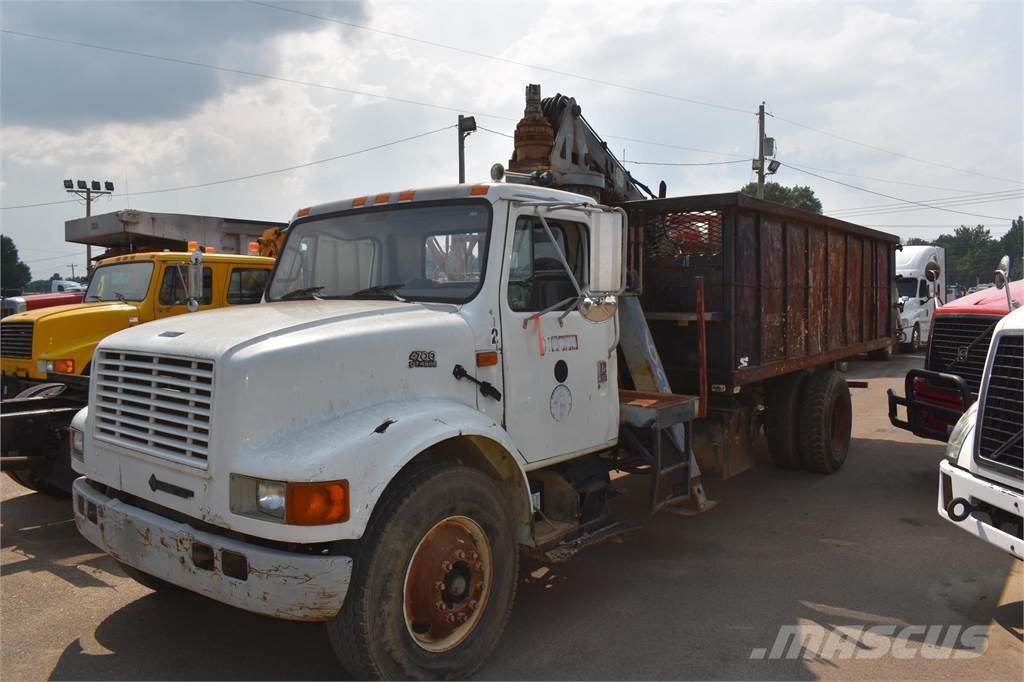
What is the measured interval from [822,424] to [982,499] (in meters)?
3.57

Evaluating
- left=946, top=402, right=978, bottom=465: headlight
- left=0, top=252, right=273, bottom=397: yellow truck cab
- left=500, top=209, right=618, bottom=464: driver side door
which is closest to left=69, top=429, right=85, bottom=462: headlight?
left=500, top=209, right=618, bottom=464: driver side door

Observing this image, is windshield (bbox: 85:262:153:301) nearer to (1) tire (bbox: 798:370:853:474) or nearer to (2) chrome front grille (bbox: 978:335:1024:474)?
(1) tire (bbox: 798:370:853:474)

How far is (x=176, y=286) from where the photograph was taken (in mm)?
8039

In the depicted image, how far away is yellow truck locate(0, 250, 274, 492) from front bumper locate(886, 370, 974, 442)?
6.47 meters

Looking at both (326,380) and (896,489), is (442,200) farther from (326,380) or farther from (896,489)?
(896,489)

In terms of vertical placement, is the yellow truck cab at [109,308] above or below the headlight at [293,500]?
above

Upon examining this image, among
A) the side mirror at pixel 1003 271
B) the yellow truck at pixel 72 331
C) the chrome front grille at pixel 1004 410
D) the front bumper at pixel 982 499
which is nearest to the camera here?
the front bumper at pixel 982 499

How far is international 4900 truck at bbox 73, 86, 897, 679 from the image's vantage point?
120 inches

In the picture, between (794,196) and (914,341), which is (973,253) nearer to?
(794,196)

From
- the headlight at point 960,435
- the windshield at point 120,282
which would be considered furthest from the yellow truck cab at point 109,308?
the headlight at point 960,435

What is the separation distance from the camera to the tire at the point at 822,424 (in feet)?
23.8

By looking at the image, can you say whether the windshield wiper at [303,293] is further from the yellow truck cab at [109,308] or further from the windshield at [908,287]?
the windshield at [908,287]

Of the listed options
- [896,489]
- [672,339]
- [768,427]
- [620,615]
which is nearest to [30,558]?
[620,615]

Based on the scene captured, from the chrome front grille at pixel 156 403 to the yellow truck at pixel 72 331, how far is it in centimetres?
206
